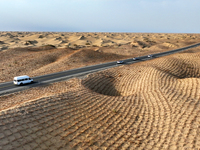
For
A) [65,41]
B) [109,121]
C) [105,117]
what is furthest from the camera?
[65,41]

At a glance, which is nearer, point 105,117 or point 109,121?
point 109,121

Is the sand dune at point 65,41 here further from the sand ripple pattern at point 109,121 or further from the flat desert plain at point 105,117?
the sand ripple pattern at point 109,121

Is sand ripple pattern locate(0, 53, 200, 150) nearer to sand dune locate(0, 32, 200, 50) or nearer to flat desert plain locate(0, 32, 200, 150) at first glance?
flat desert plain locate(0, 32, 200, 150)

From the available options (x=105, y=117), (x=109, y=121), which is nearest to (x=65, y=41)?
(x=105, y=117)

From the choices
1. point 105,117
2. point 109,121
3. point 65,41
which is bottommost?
point 109,121

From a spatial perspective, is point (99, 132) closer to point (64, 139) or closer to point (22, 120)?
point (64, 139)

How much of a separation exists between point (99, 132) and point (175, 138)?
19.1 ft

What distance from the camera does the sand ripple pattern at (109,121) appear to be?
9.25 meters

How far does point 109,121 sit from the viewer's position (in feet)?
40.3

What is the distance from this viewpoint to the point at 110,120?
12.4 meters

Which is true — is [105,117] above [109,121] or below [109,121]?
above

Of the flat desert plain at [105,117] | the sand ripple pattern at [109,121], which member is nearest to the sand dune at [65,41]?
the flat desert plain at [105,117]

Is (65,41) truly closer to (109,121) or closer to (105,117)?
(105,117)

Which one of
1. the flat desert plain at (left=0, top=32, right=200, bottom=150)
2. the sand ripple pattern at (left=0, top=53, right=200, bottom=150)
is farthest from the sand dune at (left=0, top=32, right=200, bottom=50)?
the sand ripple pattern at (left=0, top=53, right=200, bottom=150)
